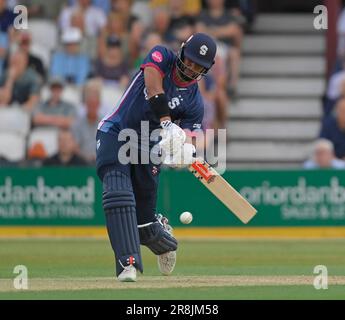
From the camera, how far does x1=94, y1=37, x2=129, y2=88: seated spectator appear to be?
698 inches

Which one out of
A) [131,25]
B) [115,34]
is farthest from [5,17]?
[131,25]

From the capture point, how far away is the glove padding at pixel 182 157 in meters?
9.25

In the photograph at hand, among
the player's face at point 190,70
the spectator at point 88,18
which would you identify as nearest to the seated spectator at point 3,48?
the spectator at point 88,18

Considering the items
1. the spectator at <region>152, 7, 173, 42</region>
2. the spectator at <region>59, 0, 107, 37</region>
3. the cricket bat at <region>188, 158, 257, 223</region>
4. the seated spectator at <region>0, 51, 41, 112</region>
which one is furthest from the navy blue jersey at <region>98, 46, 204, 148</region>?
the spectator at <region>59, 0, 107, 37</region>

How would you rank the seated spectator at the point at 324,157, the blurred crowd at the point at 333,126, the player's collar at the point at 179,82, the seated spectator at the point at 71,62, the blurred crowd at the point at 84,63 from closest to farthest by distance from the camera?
the player's collar at the point at 179,82 → the seated spectator at the point at 324,157 → the blurred crowd at the point at 333,126 → the blurred crowd at the point at 84,63 → the seated spectator at the point at 71,62

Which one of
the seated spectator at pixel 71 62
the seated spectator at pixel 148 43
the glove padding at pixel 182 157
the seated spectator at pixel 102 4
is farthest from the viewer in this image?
the seated spectator at pixel 102 4

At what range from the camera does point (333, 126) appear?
16.6 meters

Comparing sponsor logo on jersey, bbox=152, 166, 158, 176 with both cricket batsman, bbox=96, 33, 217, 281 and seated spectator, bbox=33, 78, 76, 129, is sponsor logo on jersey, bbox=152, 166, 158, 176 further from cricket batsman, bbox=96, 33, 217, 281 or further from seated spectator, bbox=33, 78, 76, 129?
seated spectator, bbox=33, 78, 76, 129

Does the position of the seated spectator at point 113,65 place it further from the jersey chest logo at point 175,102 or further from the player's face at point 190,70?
the player's face at point 190,70

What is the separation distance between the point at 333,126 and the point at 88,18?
4.46 m

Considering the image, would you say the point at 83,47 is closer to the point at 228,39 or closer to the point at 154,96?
the point at 228,39

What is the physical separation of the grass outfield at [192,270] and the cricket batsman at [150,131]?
383mm

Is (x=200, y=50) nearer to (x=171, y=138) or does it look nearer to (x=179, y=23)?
(x=171, y=138)
